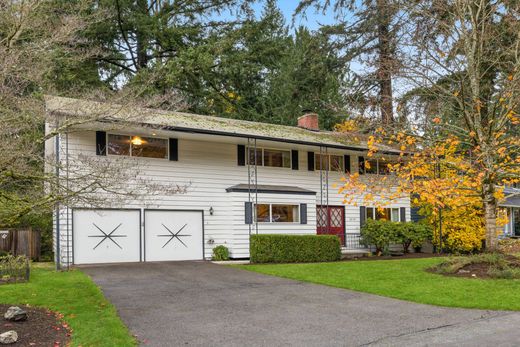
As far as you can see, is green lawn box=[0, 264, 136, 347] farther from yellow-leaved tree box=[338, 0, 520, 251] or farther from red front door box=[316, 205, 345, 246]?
red front door box=[316, 205, 345, 246]

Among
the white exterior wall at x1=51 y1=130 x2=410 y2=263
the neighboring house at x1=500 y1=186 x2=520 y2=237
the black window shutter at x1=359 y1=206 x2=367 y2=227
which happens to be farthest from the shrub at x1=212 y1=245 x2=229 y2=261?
the neighboring house at x1=500 y1=186 x2=520 y2=237

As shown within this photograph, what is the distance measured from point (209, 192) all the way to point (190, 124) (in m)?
2.64

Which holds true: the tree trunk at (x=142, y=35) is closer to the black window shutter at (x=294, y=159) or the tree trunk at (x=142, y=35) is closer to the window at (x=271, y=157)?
the window at (x=271, y=157)

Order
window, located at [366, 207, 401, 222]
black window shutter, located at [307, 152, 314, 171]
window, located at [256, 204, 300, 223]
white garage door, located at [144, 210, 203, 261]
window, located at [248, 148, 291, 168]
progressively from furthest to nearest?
window, located at [366, 207, 401, 222]
black window shutter, located at [307, 152, 314, 171]
window, located at [248, 148, 291, 168]
window, located at [256, 204, 300, 223]
white garage door, located at [144, 210, 203, 261]

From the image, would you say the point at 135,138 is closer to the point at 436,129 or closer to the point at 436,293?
the point at 436,129

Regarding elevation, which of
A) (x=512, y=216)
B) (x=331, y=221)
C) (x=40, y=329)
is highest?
(x=331, y=221)

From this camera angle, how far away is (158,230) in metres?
16.2

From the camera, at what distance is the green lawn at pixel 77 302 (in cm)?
598

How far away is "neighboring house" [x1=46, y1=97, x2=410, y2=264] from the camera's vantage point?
15.0 m

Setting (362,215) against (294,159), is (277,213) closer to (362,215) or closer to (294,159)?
(294,159)

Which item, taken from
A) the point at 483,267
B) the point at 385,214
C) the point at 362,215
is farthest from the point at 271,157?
the point at 483,267

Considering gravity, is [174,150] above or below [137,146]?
below

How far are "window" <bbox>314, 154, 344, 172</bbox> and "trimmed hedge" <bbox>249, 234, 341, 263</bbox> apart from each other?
385cm

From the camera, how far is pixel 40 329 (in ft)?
20.8
